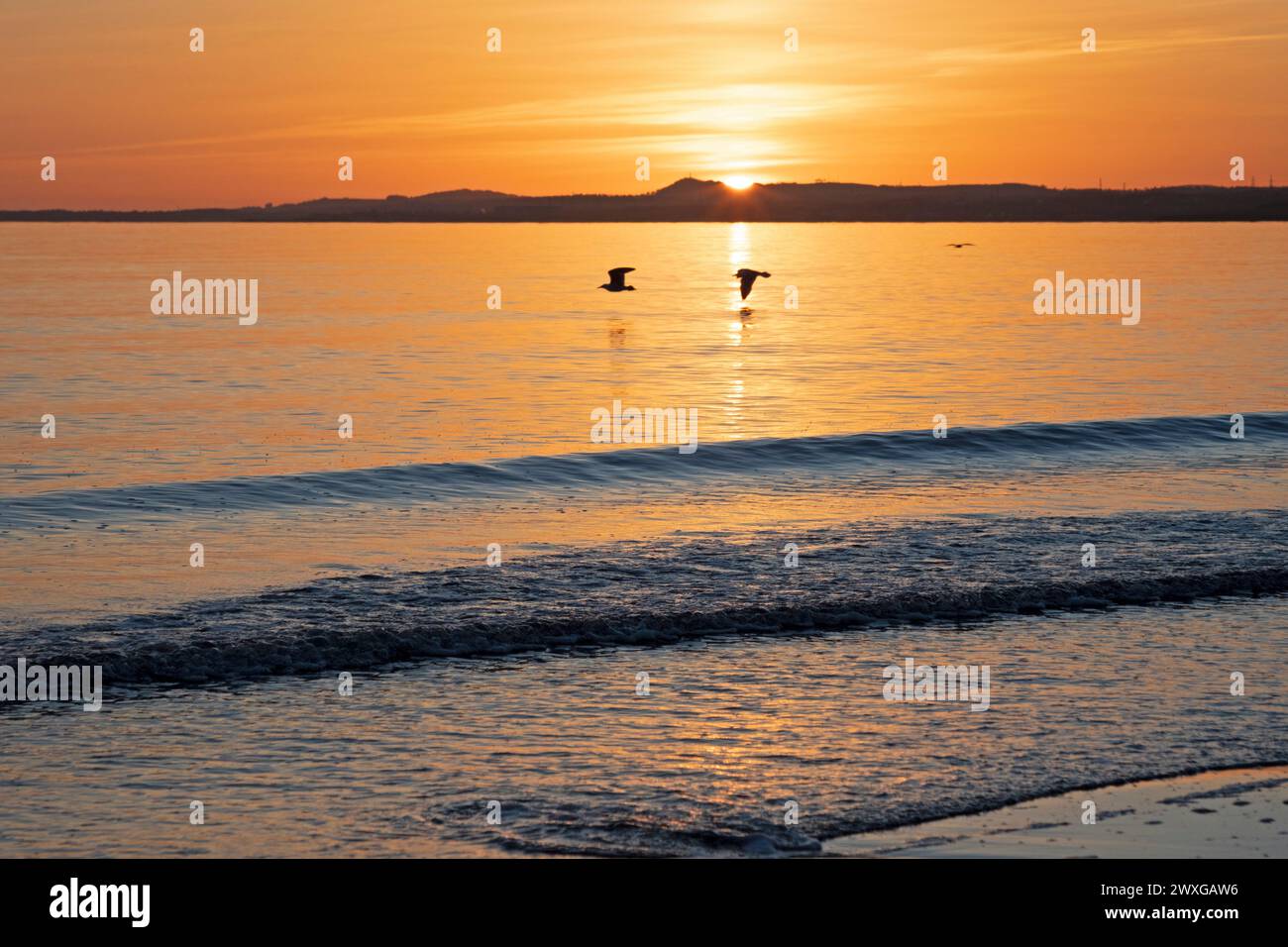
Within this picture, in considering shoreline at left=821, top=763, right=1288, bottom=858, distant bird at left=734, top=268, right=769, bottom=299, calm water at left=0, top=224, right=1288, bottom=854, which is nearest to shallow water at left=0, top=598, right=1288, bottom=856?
calm water at left=0, top=224, right=1288, bottom=854

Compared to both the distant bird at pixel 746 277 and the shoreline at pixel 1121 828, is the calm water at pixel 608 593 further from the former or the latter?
the distant bird at pixel 746 277

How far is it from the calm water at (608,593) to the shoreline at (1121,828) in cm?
29

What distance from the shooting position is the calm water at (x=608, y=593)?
924cm

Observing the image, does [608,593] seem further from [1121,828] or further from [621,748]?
[1121,828]

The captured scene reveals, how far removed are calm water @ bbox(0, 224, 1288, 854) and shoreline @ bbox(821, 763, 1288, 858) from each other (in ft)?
0.94

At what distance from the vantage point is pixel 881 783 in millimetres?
9227

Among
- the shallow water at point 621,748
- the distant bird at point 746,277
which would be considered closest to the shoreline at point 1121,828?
the shallow water at point 621,748

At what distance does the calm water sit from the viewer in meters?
9.24

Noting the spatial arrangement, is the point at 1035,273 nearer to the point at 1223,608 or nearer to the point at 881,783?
the point at 1223,608

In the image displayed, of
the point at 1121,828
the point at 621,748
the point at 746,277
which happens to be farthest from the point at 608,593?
the point at 746,277

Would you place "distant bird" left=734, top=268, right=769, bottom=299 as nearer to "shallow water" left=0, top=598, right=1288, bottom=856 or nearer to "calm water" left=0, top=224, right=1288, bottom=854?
"calm water" left=0, top=224, right=1288, bottom=854

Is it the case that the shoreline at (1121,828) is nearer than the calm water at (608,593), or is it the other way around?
the shoreline at (1121,828)

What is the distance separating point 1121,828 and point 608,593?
7391 millimetres
